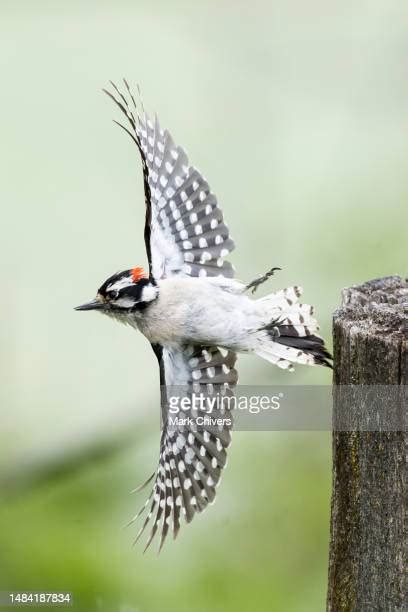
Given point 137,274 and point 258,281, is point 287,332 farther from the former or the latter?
point 137,274

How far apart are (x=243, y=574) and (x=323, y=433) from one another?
76 centimetres

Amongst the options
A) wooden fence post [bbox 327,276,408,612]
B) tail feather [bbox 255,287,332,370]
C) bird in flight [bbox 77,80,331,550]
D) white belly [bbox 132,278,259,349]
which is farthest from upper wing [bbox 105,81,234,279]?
wooden fence post [bbox 327,276,408,612]

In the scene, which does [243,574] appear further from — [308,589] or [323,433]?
[323,433]

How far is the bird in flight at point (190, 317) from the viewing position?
4422mm

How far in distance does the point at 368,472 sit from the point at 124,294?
5.71 feet

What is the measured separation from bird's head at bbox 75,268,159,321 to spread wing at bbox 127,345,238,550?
24cm

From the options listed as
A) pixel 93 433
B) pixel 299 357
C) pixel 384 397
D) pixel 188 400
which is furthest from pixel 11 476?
pixel 384 397

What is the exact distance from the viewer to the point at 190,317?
446cm

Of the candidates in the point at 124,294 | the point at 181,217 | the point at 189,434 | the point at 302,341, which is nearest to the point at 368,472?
the point at 302,341

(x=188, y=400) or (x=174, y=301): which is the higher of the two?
(x=174, y=301)

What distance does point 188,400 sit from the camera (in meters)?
4.70

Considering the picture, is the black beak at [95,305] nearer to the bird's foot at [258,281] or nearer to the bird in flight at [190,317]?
the bird in flight at [190,317]

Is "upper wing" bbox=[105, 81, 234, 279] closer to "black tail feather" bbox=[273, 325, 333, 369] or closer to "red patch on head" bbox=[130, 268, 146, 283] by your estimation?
"red patch on head" bbox=[130, 268, 146, 283]

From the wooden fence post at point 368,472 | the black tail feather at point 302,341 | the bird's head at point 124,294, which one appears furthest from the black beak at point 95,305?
the wooden fence post at point 368,472
